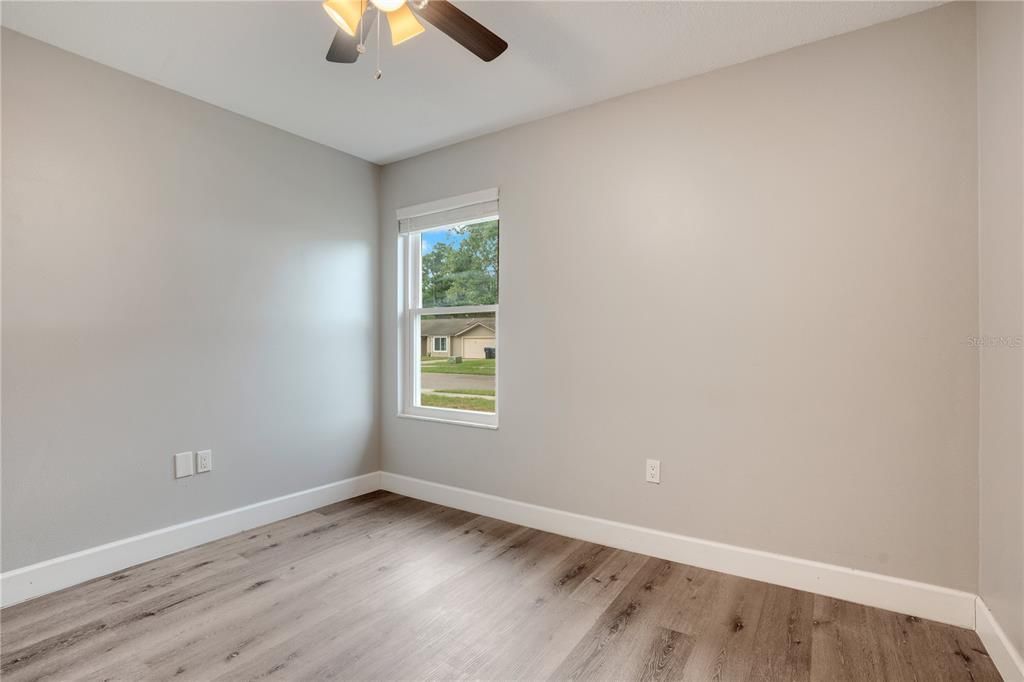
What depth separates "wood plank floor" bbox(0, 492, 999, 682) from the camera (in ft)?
5.50

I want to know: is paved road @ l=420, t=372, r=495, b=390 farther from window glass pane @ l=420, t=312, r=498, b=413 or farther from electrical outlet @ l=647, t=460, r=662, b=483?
electrical outlet @ l=647, t=460, r=662, b=483

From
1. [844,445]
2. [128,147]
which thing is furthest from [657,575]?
[128,147]

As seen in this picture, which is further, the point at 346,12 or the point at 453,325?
the point at 453,325

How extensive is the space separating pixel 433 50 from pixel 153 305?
6.18 ft

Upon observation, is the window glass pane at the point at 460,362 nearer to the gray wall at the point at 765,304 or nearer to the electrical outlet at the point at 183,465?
the gray wall at the point at 765,304

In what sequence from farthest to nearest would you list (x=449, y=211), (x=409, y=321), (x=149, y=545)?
(x=409, y=321) < (x=449, y=211) < (x=149, y=545)

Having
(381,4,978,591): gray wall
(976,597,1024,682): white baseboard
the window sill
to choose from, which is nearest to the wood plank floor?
(976,597,1024,682): white baseboard

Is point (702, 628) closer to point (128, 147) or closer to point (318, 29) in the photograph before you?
point (318, 29)

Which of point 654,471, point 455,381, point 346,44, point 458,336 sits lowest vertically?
point 654,471

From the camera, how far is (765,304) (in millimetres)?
2283

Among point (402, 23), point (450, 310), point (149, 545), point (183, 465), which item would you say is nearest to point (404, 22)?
point (402, 23)

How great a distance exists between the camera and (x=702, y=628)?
1.91 meters

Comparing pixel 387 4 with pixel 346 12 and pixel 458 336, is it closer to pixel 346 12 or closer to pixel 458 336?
pixel 346 12

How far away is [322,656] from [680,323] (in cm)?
207
